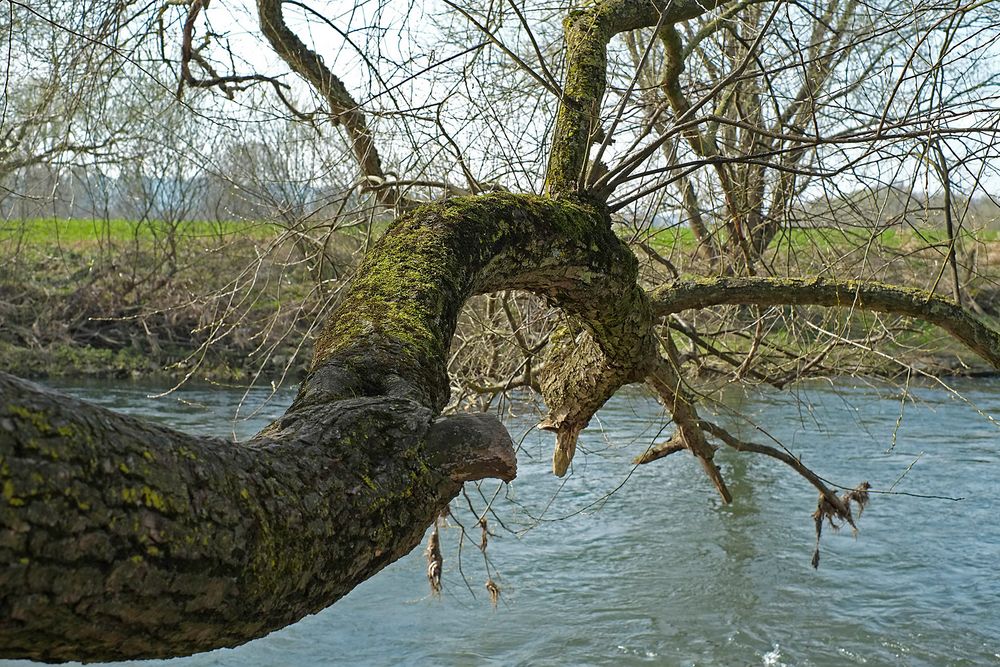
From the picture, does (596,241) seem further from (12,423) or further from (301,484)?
(12,423)

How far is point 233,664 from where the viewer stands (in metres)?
7.17

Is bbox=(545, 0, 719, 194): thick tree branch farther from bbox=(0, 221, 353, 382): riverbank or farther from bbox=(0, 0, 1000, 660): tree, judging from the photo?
bbox=(0, 221, 353, 382): riverbank

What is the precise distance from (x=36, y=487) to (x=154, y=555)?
0.20 m

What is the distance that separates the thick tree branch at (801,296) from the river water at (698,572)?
0.97 meters

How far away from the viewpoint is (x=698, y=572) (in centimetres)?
935

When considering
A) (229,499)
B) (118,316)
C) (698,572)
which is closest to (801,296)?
(229,499)

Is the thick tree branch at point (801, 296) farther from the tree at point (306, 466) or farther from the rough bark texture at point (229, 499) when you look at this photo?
the rough bark texture at point (229, 499)

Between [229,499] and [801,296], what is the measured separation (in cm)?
358

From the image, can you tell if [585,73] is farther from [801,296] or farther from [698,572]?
[698,572]

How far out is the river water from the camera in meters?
7.50

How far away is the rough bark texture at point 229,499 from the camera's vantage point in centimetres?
119

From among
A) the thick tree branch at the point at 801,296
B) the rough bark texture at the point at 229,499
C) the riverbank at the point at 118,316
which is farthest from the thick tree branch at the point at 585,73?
the riverbank at the point at 118,316

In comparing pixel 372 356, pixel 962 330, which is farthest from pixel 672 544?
pixel 372 356

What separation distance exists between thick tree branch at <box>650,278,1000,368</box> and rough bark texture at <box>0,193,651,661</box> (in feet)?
7.56
